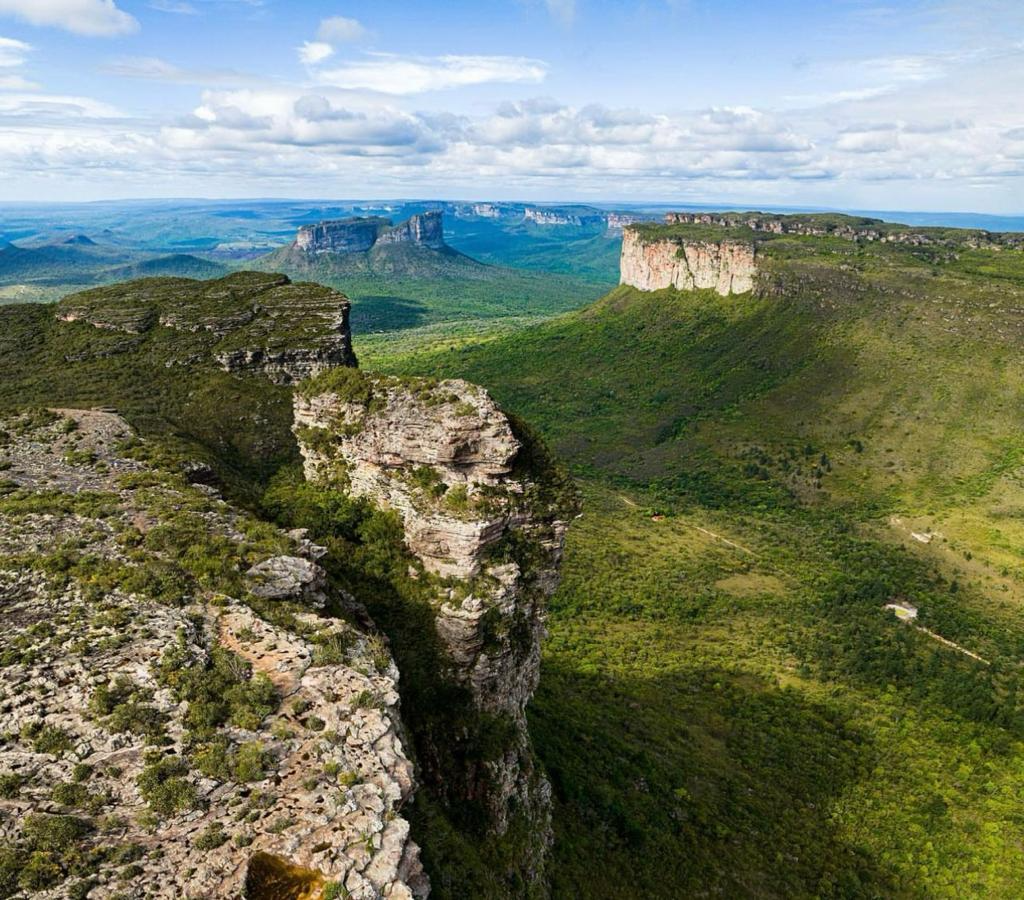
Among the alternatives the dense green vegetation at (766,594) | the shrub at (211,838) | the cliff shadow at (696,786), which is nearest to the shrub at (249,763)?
the shrub at (211,838)

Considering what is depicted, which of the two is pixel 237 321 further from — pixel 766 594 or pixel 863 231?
pixel 863 231

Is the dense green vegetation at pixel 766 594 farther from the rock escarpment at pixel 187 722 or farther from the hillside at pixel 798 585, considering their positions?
the rock escarpment at pixel 187 722

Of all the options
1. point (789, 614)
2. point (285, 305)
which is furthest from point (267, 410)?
point (789, 614)

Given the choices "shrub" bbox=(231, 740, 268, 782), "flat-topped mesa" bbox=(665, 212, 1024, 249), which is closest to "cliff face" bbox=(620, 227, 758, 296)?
"flat-topped mesa" bbox=(665, 212, 1024, 249)

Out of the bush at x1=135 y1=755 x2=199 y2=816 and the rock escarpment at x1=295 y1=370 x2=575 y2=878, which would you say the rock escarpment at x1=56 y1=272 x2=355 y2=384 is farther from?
the bush at x1=135 y1=755 x2=199 y2=816

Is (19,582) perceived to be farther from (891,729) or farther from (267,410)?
(891,729)
